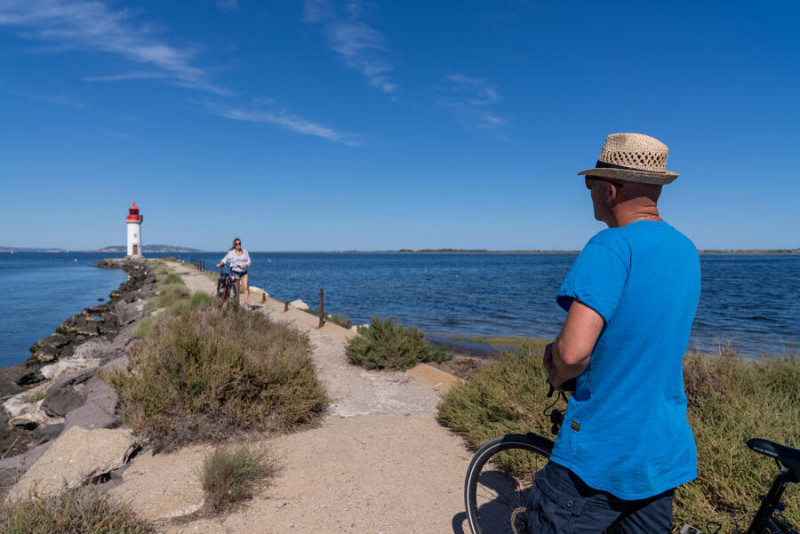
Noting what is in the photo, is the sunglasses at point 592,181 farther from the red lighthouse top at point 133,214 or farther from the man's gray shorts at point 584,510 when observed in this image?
the red lighthouse top at point 133,214

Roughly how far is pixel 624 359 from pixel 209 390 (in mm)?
4562

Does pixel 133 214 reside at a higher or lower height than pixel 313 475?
higher

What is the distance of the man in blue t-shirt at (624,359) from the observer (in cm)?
161

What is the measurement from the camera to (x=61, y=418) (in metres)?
7.80

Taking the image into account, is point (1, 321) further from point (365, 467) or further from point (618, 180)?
point (618, 180)

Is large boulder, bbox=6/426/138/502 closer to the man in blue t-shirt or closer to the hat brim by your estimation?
the man in blue t-shirt

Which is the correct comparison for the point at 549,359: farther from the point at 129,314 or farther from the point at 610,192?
the point at 129,314

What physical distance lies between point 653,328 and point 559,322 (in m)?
20.4

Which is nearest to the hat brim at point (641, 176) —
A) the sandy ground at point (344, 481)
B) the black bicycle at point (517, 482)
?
the black bicycle at point (517, 482)

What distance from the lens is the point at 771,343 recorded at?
16.4m

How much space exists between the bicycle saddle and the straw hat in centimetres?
117

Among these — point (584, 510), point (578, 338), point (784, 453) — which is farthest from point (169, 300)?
point (784, 453)

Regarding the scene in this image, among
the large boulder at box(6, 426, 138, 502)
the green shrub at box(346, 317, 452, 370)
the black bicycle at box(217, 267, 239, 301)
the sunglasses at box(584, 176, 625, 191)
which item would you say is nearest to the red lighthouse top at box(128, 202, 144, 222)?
the black bicycle at box(217, 267, 239, 301)

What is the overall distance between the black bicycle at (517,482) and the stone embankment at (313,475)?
477 mm
